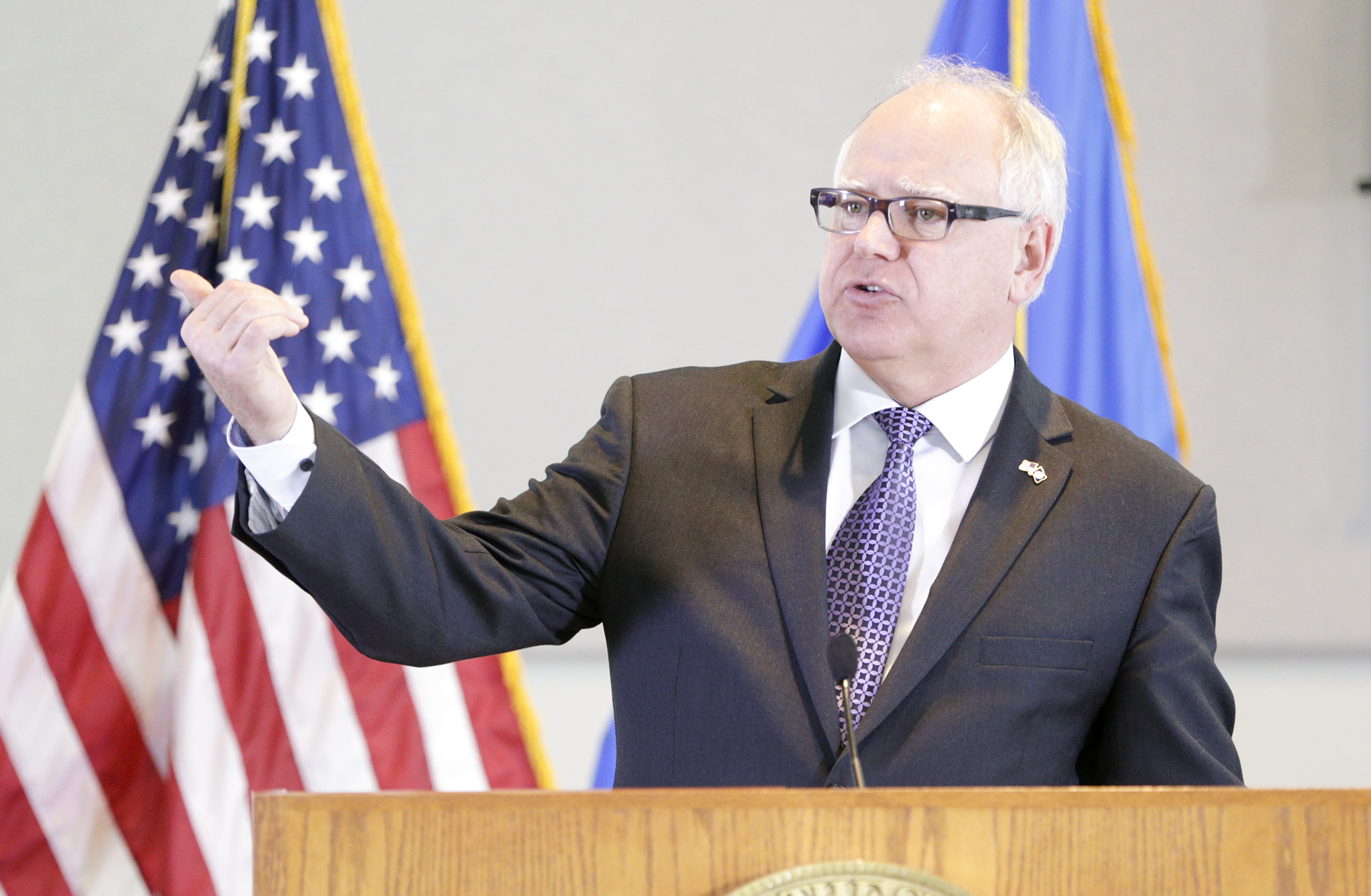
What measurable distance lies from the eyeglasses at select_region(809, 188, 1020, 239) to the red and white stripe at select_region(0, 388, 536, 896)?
107 centimetres

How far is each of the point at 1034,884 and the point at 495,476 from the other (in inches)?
88.6

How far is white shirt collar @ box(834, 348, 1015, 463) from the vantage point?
1.58 metres

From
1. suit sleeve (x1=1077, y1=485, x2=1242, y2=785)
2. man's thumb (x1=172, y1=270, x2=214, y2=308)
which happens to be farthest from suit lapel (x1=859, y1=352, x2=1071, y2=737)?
man's thumb (x1=172, y1=270, x2=214, y2=308)

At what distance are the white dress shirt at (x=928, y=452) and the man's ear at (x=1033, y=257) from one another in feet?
0.41

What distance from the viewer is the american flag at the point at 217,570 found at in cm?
216

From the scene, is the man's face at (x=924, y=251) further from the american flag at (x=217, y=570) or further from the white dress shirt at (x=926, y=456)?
the american flag at (x=217, y=570)

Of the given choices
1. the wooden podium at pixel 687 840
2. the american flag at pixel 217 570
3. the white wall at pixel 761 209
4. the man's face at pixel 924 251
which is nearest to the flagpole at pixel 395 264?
the american flag at pixel 217 570

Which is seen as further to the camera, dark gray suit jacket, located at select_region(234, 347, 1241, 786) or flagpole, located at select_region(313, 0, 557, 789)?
flagpole, located at select_region(313, 0, 557, 789)

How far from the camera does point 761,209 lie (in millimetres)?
3092

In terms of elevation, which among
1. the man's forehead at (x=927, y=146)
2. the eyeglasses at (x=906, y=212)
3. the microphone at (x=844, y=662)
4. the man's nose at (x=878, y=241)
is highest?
the man's forehead at (x=927, y=146)

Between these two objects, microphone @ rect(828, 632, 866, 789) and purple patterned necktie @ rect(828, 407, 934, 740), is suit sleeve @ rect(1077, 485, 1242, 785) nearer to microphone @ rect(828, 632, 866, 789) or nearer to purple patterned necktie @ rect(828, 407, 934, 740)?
purple patterned necktie @ rect(828, 407, 934, 740)

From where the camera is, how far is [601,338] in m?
A: 3.05

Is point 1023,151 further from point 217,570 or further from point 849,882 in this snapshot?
point 217,570

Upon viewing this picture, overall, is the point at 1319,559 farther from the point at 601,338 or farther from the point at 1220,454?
the point at 601,338
